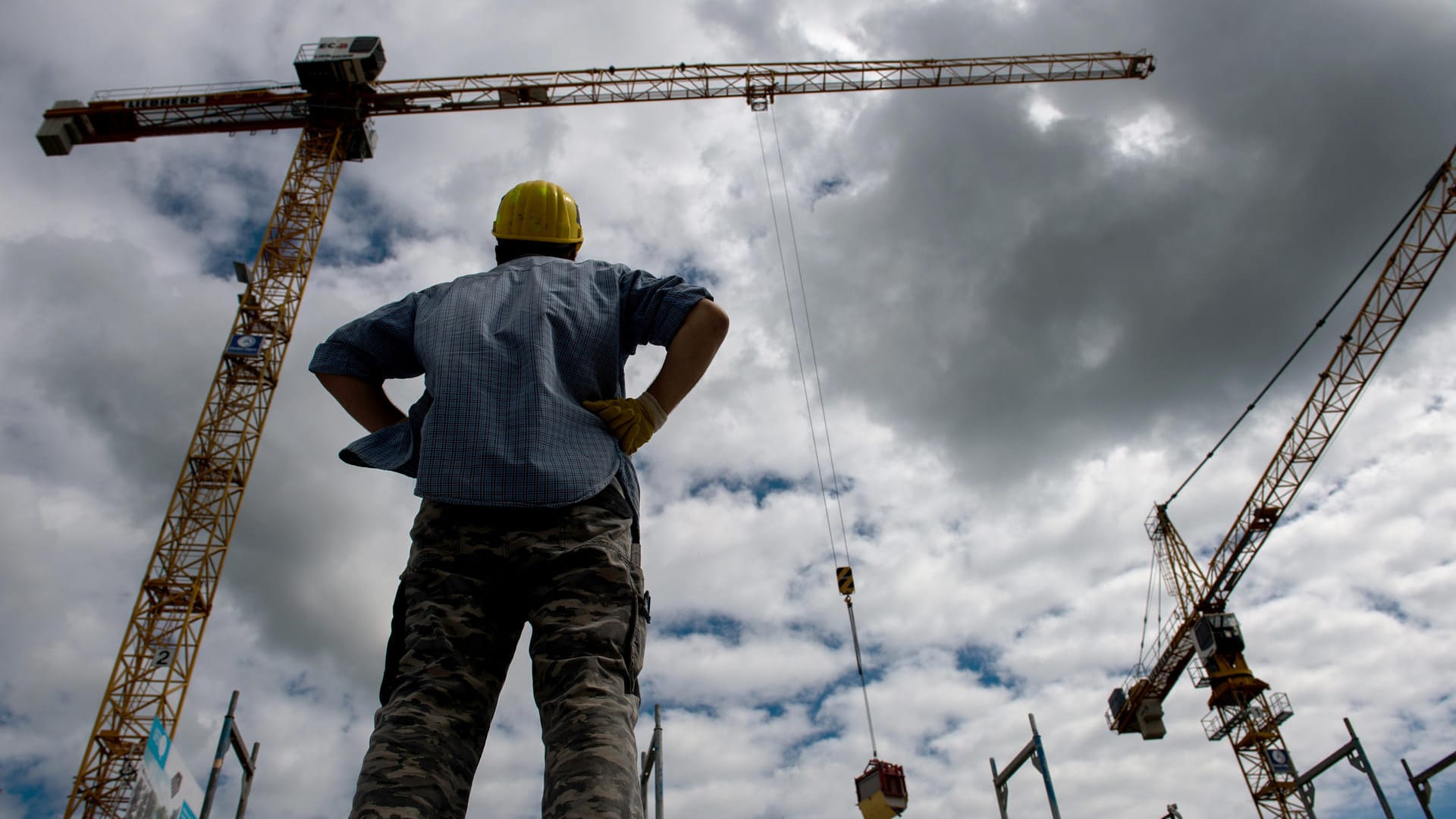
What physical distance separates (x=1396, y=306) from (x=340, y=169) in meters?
43.2

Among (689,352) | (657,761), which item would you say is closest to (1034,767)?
(657,761)

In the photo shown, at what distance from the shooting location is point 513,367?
5.76 ft

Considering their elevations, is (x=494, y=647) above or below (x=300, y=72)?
below

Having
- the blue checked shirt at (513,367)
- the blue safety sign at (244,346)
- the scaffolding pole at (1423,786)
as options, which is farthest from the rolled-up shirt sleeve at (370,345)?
the blue safety sign at (244,346)

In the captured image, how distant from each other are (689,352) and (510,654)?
742 millimetres

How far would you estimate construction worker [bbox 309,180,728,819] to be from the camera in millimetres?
1394

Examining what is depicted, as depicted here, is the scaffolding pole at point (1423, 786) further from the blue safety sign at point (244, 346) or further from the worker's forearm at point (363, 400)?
the blue safety sign at point (244, 346)

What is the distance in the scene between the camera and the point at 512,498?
1.61m

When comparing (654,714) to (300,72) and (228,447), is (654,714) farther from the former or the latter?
(300,72)

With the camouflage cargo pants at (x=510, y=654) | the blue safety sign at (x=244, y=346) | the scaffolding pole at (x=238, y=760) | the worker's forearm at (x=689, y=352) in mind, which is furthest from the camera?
the blue safety sign at (x=244, y=346)

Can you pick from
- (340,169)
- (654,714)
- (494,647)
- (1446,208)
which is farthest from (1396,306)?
(494,647)

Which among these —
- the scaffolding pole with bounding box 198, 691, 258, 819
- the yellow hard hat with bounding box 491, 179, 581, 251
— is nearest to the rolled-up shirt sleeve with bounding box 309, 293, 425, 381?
the yellow hard hat with bounding box 491, 179, 581, 251

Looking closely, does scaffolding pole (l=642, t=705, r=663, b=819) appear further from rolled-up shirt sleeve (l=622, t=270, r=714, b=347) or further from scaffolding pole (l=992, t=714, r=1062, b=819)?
rolled-up shirt sleeve (l=622, t=270, r=714, b=347)

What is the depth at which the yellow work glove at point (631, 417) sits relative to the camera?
1.82m
